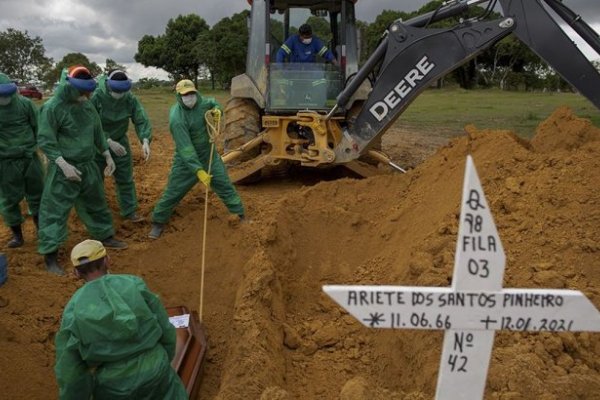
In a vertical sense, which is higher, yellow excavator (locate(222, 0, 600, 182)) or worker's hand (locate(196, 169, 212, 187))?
yellow excavator (locate(222, 0, 600, 182))

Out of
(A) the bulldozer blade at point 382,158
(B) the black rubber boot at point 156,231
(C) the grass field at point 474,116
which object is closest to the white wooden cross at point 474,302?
(B) the black rubber boot at point 156,231

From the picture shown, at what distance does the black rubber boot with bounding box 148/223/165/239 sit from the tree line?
28.2m

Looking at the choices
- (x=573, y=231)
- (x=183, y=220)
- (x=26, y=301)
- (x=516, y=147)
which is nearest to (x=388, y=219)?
(x=516, y=147)

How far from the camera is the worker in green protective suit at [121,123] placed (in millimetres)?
6184

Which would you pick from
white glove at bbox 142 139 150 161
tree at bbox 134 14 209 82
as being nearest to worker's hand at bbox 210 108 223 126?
white glove at bbox 142 139 150 161

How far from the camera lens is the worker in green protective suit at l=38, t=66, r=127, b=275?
515 centimetres

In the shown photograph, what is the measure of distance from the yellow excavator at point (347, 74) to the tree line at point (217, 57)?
2553 cm

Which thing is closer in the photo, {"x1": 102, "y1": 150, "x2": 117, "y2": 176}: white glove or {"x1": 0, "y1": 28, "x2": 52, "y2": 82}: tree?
{"x1": 102, "y1": 150, "x2": 117, "y2": 176}: white glove

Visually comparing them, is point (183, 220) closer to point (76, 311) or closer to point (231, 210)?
point (231, 210)

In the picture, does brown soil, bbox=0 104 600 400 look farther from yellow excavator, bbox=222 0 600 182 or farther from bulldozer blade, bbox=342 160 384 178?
bulldozer blade, bbox=342 160 384 178

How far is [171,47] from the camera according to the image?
41.5m

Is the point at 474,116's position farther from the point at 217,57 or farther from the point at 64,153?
the point at 217,57

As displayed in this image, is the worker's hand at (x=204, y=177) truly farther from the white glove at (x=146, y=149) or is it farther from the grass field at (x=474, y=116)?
the grass field at (x=474, y=116)

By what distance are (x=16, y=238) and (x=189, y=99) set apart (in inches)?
95.5
